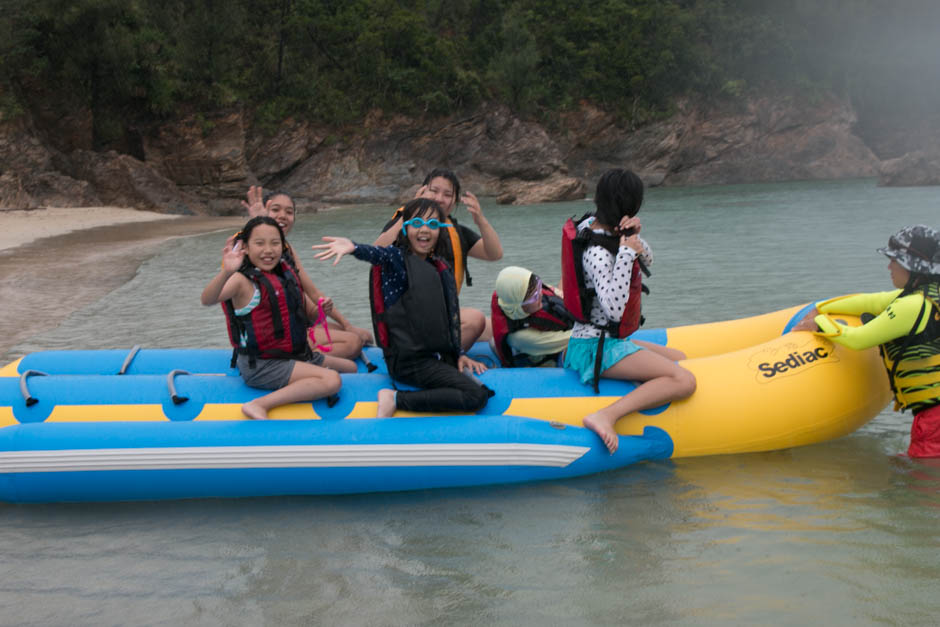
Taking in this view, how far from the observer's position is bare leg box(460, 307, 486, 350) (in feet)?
12.8

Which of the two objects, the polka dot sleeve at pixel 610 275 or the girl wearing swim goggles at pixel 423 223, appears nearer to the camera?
the polka dot sleeve at pixel 610 275

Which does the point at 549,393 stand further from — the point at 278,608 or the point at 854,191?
the point at 854,191

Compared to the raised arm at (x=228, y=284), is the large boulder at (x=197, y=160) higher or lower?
higher

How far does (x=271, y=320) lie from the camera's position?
3.27 m

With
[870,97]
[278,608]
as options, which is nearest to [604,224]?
[278,608]

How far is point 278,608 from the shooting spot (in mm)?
2297

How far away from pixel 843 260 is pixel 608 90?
2612 cm

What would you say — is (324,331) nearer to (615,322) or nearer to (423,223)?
(423,223)

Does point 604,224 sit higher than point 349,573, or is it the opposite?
point 604,224

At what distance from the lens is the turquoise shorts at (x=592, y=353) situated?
3211mm

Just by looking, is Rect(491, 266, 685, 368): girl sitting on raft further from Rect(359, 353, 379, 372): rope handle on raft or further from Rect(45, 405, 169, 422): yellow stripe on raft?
Rect(45, 405, 169, 422): yellow stripe on raft

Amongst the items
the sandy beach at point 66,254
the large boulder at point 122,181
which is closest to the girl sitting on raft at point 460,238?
the sandy beach at point 66,254

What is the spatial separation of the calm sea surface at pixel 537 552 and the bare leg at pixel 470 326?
3.18ft

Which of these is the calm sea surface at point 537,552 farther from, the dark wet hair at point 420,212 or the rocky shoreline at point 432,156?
the rocky shoreline at point 432,156
